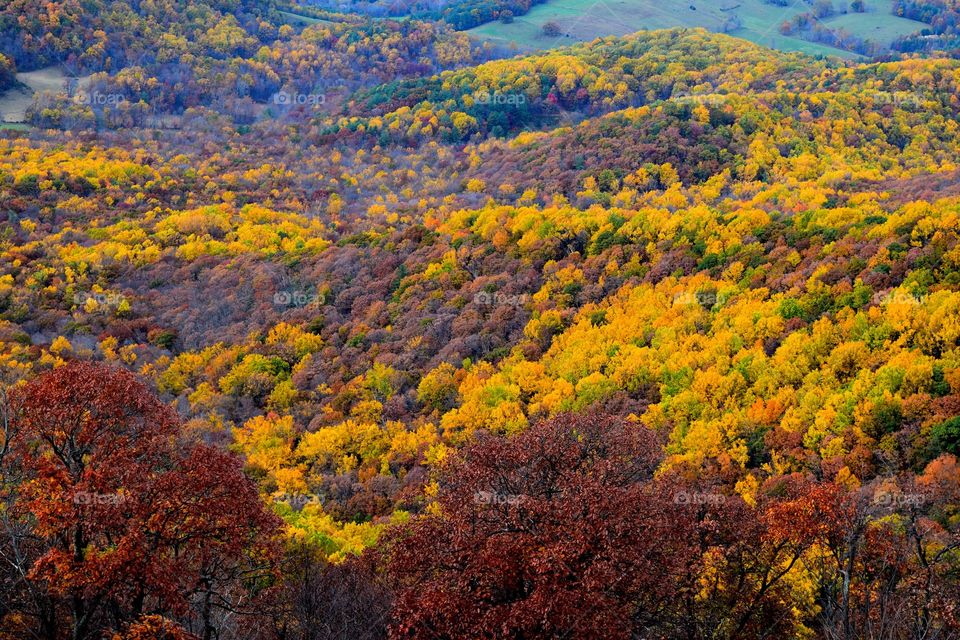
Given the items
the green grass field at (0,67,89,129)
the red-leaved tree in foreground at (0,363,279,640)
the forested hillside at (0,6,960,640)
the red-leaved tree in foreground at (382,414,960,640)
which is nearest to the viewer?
the red-leaved tree in foreground at (0,363,279,640)

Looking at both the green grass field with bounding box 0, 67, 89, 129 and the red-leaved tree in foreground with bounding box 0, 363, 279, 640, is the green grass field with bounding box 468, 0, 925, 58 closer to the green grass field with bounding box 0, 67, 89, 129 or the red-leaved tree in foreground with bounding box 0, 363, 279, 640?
the green grass field with bounding box 0, 67, 89, 129

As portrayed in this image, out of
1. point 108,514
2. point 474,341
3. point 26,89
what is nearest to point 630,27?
point 26,89

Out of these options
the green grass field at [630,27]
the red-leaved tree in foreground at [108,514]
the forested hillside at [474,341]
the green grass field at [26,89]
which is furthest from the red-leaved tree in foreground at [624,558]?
the green grass field at [630,27]

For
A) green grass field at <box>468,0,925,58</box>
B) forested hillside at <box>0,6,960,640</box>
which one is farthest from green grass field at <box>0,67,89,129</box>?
green grass field at <box>468,0,925,58</box>

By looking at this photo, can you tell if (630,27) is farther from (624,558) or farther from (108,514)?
(108,514)

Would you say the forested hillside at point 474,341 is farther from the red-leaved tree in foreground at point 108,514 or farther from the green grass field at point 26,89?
the green grass field at point 26,89

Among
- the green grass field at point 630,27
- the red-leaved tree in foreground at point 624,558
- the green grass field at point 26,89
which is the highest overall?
the red-leaved tree in foreground at point 624,558

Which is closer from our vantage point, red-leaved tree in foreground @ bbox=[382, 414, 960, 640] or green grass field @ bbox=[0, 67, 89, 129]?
red-leaved tree in foreground @ bbox=[382, 414, 960, 640]
